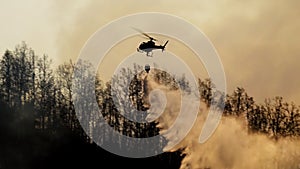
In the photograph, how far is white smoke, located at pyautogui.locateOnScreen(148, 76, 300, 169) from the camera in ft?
165

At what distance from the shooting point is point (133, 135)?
6706 centimetres

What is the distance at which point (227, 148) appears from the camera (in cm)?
5066

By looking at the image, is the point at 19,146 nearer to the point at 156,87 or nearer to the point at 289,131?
the point at 156,87

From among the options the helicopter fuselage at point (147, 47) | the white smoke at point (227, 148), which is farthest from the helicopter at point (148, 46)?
the white smoke at point (227, 148)

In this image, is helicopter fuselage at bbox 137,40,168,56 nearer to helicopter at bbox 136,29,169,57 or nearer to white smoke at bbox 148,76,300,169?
helicopter at bbox 136,29,169,57

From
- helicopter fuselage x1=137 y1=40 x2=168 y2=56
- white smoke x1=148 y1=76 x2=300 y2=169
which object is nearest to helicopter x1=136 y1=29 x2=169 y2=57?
helicopter fuselage x1=137 y1=40 x2=168 y2=56

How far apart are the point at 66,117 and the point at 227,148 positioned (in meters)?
24.8

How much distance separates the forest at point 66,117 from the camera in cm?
5475

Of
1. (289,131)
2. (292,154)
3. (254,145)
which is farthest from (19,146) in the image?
(289,131)

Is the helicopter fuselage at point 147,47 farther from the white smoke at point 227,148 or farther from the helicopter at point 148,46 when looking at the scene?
the white smoke at point 227,148

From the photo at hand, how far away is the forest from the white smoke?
1688 millimetres

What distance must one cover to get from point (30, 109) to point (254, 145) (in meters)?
24.5

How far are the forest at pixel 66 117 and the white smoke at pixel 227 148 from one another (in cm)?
169

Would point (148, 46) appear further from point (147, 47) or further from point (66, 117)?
point (66, 117)
